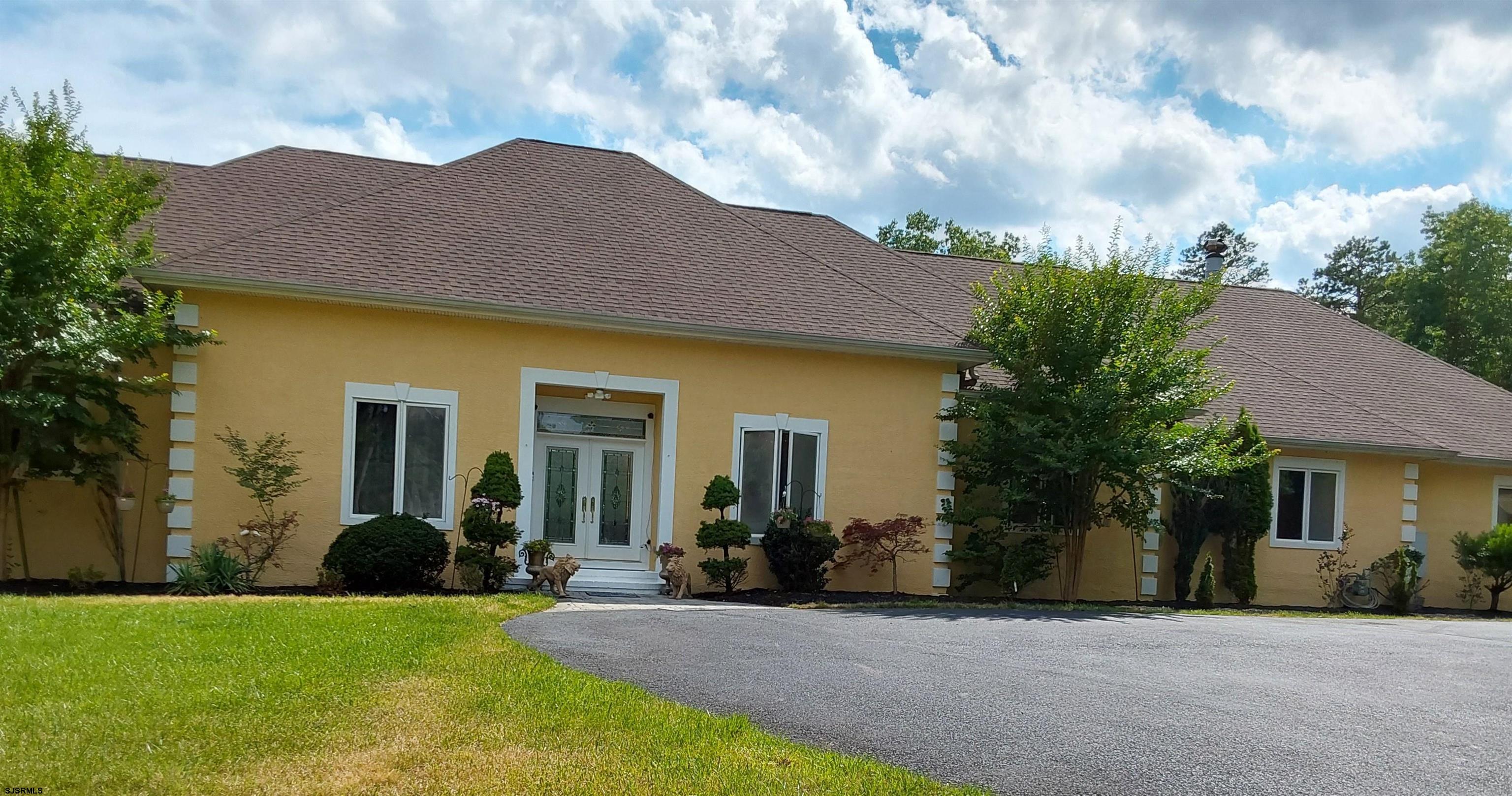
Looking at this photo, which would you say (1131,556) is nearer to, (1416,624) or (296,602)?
(1416,624)

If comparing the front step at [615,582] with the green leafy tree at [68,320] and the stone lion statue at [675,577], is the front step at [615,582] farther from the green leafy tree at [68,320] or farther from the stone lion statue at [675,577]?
the green leafy tree at [68,320]

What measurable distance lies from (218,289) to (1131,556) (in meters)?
13.5

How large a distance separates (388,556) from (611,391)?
3.71 metres

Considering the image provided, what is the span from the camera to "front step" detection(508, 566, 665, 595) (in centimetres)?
1470

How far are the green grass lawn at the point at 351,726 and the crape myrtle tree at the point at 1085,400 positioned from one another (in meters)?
8.94

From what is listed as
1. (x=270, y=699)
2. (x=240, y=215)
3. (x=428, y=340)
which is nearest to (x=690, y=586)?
(x=428, y=340)

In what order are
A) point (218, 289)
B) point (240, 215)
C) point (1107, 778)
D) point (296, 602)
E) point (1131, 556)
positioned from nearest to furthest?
point (1107, 778)
point (296, 602)
point (218, 289)
point (240, 215)
point (1131, 556)

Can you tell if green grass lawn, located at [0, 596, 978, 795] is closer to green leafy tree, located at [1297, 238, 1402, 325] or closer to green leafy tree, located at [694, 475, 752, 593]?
green leafy tree, located at [694, 475, 752, 593]

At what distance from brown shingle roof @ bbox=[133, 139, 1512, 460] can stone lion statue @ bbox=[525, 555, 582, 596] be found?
3132 mm

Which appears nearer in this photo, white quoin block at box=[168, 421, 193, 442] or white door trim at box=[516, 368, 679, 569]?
white quoin block at box=[168, 421, 193, 442]

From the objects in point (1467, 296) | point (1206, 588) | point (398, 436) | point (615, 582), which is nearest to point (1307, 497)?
point (1206, 588)

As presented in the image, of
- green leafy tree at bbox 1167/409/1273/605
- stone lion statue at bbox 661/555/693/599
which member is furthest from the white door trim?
green leafy tree at bbox 1167/409/1273/605

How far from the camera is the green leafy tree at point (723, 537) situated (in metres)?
14.8

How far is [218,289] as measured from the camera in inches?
534
